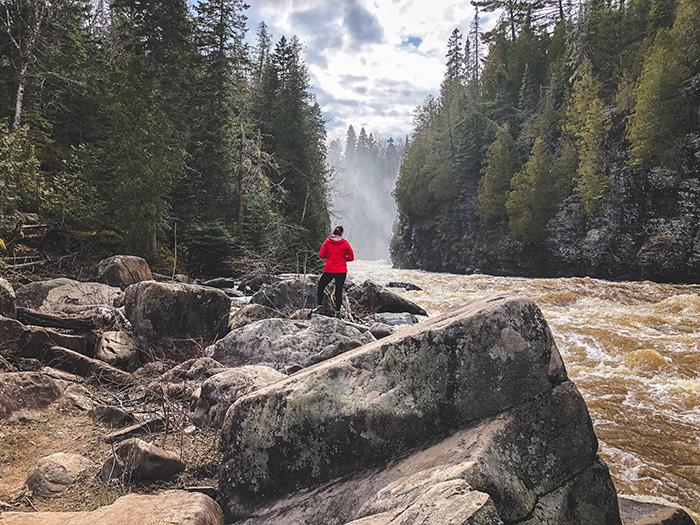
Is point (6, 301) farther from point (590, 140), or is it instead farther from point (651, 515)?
point (590, 140)

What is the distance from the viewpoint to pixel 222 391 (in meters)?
4.34

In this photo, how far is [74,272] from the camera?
13.0 m

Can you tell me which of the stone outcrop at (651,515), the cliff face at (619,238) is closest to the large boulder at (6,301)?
the stone outcrop at (651,515)

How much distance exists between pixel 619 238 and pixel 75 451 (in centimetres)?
2894

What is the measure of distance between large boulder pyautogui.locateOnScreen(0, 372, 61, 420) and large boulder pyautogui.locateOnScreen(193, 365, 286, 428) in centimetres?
186

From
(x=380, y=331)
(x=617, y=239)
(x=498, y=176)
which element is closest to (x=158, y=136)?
(x=380, y=331)

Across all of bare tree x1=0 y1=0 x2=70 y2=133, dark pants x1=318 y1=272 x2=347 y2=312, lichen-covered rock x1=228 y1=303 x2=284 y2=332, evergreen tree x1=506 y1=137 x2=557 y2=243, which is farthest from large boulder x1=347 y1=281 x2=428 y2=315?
evergreen tree x1=506 y1=137 x2=557 y2=243

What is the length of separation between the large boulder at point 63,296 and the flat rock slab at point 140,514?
6.20 metres

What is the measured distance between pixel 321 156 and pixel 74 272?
70.6 ft

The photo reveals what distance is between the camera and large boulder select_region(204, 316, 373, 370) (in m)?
6.03

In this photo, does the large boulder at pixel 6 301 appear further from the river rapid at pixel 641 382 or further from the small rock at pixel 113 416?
the river rapid at pixel 641 382

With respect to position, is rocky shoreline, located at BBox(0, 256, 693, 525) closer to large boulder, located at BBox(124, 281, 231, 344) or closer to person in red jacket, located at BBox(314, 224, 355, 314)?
large boulder, located at BBox(124, 281, 231, 344)

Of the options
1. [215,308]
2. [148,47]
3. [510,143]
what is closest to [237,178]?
[148,47]

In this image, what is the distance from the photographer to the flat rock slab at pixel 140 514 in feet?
7.93
